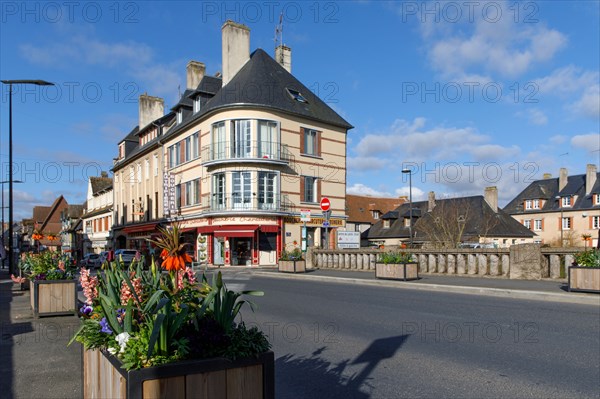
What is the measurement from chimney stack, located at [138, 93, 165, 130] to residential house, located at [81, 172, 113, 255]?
1355cm

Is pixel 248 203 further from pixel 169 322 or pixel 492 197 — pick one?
pixel 492 197

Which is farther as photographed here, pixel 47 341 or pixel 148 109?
pixel 148 109

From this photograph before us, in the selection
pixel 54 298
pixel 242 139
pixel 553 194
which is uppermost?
pixel 242 139

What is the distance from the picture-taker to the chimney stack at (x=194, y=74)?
1779 inches

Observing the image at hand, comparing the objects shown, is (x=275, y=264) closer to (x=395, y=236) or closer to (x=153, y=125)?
(x=153, y=125)

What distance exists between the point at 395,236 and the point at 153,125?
31.0 m

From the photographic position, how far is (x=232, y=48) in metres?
38.8

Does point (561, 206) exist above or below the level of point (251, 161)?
below

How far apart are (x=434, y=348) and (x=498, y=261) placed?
11800 millimetres

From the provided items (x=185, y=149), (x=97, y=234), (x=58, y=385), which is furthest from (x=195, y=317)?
(x=97, y=234)

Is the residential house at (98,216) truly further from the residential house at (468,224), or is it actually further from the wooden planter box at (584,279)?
the wooden planter box at (584,279)

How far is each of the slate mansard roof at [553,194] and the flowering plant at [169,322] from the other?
74.5 m

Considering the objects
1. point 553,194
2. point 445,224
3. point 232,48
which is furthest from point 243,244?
point 553,194

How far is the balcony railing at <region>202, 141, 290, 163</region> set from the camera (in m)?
34.9
